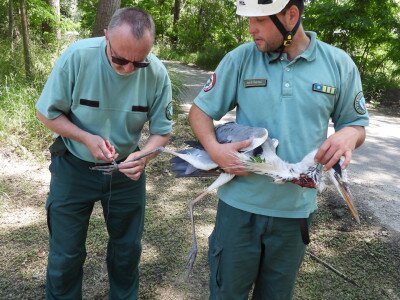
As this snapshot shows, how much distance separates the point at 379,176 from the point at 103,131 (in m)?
4.51

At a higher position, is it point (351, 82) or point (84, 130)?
point (351, 82)

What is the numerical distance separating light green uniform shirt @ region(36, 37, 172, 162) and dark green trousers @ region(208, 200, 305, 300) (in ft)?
2.24

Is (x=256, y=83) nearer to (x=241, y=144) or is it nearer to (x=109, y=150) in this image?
(x=241, y=144)

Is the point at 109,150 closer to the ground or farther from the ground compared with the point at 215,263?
farther from the ground

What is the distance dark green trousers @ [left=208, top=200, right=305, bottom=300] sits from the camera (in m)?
1.92

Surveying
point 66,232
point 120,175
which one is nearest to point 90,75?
point 120,175

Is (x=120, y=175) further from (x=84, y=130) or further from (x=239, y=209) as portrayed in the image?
(x=239, y=209)

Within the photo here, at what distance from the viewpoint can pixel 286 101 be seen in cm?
179

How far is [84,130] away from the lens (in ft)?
7.11

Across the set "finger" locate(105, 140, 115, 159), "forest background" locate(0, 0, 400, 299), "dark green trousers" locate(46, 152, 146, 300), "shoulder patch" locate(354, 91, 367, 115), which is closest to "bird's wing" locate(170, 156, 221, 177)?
"finger" locate(105, 140, 115, 159)

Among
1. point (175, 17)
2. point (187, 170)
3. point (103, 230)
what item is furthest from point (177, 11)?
point (187, 170)

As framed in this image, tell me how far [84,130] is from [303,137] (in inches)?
45.1

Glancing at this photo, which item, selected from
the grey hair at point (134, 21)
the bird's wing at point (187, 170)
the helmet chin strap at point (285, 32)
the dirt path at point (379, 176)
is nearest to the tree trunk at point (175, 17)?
the dirt path at point (379, 176)

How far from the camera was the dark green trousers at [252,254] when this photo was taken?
1915mm
